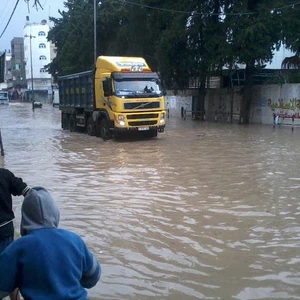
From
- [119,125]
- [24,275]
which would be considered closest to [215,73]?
[119,125]

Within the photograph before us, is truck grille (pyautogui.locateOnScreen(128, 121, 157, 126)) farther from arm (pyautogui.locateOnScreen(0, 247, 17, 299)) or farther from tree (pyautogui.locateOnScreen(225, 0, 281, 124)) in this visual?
arm (pyautogui.locateOnScreen(0, 247, 17, 299))

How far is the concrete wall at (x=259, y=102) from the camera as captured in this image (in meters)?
28.7

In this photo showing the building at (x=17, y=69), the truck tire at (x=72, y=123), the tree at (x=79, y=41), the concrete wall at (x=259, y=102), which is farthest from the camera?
the building at (x=17, y=69)

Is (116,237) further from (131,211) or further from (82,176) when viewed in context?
(82,176)

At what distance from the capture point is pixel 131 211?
324 inches

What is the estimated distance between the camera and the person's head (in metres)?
2.65

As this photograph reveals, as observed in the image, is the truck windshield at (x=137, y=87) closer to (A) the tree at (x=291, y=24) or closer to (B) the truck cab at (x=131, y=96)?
(B) the truck cab at (x=131, y=96)

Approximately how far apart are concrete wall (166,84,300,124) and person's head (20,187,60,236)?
88.5ft

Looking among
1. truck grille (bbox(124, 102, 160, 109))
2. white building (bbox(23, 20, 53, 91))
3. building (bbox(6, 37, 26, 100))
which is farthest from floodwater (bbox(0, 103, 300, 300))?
building (bbox(6, 37, 26, 100))

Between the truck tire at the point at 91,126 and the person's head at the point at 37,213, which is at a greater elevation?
the person's head at the point at 37,213

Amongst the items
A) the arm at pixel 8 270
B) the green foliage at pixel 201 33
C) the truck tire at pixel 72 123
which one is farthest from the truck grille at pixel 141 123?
the arm at pixel 8 270

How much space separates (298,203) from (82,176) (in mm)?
5334

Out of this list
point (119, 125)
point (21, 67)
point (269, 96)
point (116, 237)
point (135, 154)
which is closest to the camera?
point (116, 237)

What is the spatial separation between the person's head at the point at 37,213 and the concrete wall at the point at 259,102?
2698cm
